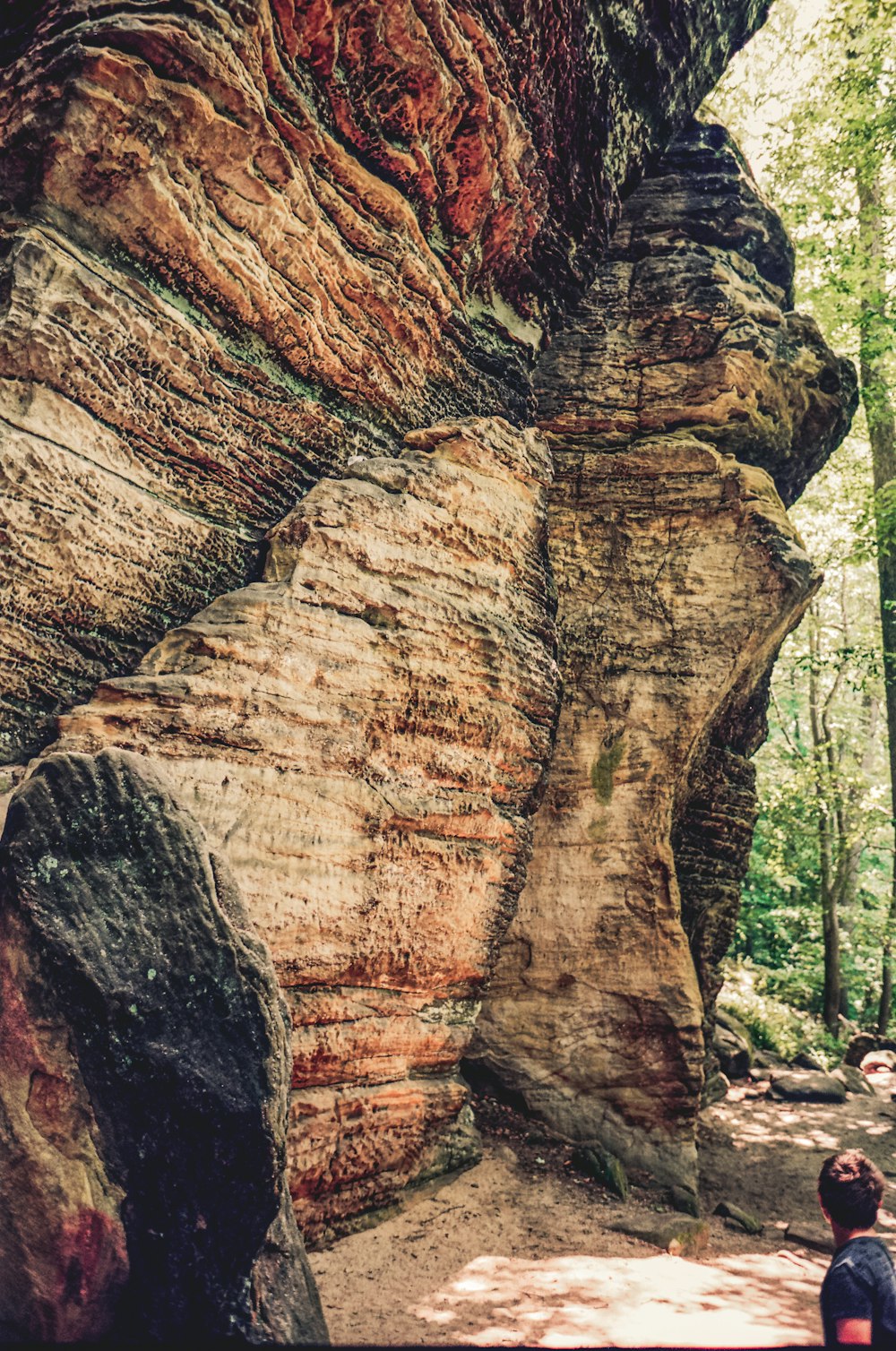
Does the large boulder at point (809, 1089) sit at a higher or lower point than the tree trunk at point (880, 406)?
lower

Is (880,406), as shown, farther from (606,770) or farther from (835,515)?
(606,770)

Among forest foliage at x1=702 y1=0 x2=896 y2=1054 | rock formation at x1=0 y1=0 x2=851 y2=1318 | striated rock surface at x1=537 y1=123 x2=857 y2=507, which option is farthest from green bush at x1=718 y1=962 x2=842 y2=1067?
striated rock surface at x1=537 y1=123 x2=857 y2=507

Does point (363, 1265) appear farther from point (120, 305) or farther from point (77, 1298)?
point (120, 305)

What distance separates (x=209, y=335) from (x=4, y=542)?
194 cm

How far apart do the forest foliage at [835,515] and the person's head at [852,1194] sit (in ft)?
32.7

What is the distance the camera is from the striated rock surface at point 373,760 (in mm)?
4387

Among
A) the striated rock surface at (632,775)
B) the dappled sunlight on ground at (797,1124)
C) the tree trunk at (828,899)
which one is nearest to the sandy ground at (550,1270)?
the striated rock surface at (632,775)

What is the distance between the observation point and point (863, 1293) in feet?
9.62

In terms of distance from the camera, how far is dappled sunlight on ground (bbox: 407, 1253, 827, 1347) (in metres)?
3.92

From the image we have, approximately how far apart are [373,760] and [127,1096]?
2406 mm

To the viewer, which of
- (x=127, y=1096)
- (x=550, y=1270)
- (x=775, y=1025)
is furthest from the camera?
(x=775, y=1025)

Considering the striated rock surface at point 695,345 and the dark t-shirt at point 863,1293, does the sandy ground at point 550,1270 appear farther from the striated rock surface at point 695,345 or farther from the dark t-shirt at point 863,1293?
the striated rock surface at point 695,345

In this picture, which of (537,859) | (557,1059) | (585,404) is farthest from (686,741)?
(585,404)

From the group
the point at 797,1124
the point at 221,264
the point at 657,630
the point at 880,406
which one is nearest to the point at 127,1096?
the point at 221,264
